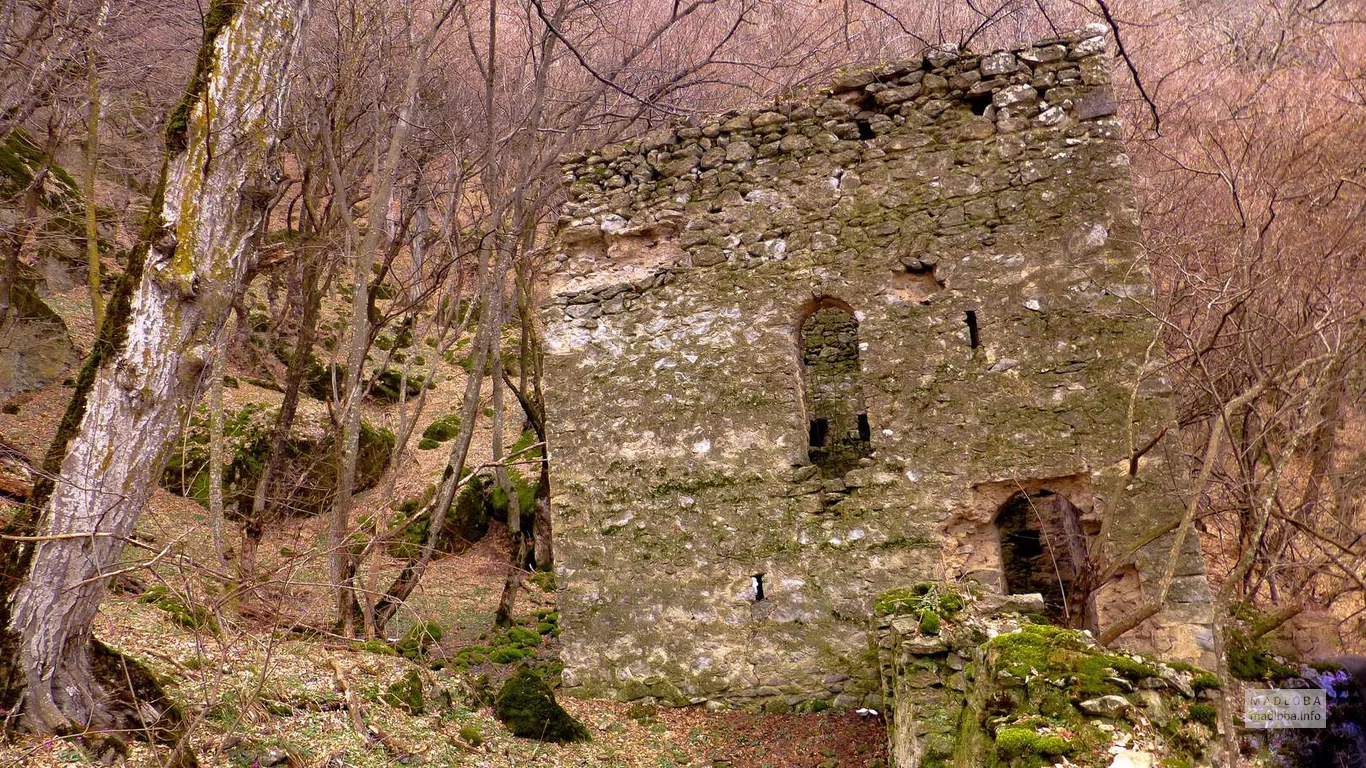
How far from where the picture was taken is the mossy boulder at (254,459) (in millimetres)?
10766

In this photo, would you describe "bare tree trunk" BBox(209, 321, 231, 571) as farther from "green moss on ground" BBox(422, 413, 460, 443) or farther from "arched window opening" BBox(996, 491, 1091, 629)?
"green moss on ground" BBox(422, 413, 460, 443)

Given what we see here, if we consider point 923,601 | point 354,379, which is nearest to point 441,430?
point 354,379

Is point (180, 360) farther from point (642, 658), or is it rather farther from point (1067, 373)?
point (1067, 373)

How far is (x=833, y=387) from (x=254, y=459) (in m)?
7.64

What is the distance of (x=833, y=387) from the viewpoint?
874 cm

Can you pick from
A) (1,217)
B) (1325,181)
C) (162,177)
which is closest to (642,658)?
(162,177)

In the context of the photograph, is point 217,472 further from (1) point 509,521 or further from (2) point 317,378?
(2) point 317,378

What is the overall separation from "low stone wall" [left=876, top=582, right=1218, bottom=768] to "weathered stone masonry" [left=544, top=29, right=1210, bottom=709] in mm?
1738

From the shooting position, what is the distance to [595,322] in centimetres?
769

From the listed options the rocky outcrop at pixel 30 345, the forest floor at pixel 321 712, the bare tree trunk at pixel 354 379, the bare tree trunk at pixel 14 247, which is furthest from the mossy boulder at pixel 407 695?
Answer: the rocky outcrop at pixel 30 345

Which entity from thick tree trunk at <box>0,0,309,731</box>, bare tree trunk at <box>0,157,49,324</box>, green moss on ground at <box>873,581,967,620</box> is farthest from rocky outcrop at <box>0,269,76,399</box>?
green moss on ground at <box>873,581,967,620</box>

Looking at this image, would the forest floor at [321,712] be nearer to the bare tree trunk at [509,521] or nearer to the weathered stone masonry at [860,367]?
the weathered stone masonry at [860,367]

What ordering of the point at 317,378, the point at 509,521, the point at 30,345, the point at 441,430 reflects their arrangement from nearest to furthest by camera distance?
the point at 30,345 < the point at 509,521 < the point at 317,378 < the point at 441,430

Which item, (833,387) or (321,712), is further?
(833,387)
